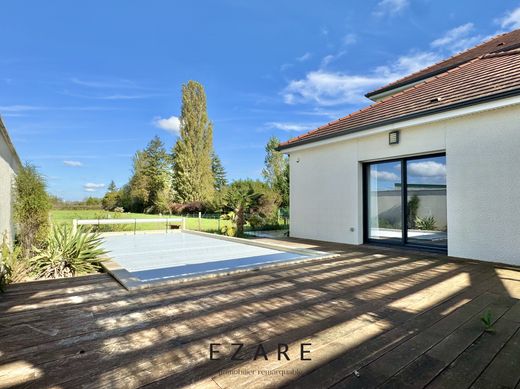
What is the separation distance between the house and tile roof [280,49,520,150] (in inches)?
1.2

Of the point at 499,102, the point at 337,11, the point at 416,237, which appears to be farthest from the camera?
the point at 337,11

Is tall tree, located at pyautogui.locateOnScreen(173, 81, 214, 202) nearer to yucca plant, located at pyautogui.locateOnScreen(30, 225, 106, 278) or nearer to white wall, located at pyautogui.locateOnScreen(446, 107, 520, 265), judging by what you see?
yucca plant, located at pyautogui.locateOnScreen(30, 225, 106, 278)

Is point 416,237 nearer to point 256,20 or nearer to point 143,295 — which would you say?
point 143,295

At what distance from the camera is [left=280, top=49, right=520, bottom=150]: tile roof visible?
5.91m

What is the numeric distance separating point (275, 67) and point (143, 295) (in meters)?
17.0

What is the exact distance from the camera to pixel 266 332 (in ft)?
8.66

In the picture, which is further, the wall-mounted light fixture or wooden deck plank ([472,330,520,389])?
the wall-mounted light fixture

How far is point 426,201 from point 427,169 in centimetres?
79

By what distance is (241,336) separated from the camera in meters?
2.56

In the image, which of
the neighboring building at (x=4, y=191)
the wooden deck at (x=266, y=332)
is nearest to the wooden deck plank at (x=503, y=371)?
the wooden deck at (x=266, y=332)

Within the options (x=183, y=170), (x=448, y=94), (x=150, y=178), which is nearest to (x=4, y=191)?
(x=448, y=94)

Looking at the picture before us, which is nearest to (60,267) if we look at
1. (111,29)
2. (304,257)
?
(304,257)

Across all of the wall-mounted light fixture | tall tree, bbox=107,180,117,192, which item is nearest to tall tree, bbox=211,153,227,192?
tall tree, bbox=107,180,117,192

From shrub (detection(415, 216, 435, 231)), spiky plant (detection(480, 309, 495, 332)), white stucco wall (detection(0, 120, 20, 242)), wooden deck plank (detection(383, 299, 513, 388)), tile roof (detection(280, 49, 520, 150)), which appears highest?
tile roof (detection(280, 49, 520, 150))
